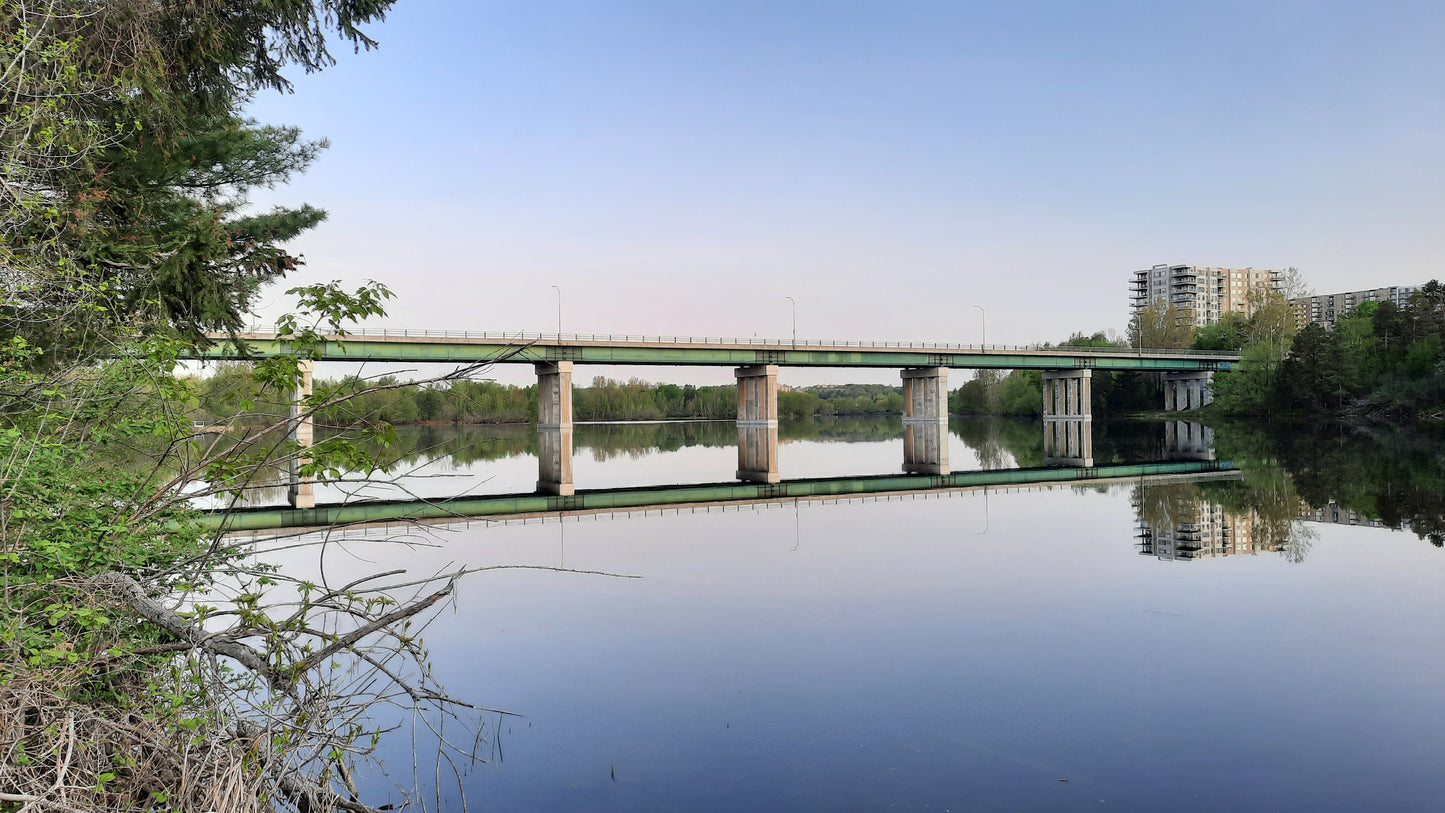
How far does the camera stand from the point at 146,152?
50.4 feet

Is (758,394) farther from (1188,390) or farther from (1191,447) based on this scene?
(1188,390)

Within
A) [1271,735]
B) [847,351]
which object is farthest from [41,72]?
[847,351]

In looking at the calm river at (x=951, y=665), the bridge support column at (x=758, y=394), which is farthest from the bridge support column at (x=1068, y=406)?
the calm river at (x=951, y=665)

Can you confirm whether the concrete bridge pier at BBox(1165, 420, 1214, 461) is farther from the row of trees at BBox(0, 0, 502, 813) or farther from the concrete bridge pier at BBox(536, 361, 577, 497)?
the row of trees at BBox(0, 0, 502, 813)

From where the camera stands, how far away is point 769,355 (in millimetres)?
89000

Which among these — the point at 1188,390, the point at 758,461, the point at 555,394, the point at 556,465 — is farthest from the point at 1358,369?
the point at 556,465

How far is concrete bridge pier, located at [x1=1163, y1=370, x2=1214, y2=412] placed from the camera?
122562mm

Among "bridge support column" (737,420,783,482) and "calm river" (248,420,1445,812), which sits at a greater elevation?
"bridge support column" (737,420,783,482)

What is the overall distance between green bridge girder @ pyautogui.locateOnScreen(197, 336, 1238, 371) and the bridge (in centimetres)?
10

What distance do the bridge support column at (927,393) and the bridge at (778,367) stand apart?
0.41 feet

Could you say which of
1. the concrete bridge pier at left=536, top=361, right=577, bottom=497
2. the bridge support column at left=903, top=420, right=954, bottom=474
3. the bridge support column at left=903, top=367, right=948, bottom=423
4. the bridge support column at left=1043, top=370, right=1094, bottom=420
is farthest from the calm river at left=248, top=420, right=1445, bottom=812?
the bridge support column at left=1043, top=370, right=1094, bottom=420

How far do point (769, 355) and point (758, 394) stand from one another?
908 centimetres

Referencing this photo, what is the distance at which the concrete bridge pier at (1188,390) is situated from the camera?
123 m

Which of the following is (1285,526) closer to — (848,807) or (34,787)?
(848,807)
